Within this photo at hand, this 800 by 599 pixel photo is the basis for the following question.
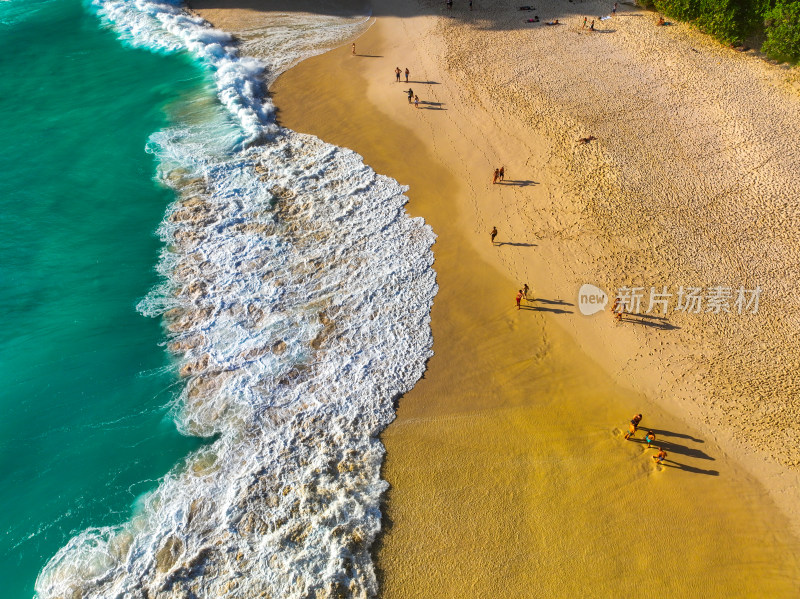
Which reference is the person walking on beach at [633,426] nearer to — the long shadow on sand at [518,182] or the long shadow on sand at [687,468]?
the long shadow on sand at [687,468]

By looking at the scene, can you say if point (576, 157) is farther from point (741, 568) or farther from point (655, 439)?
point (741, 568)

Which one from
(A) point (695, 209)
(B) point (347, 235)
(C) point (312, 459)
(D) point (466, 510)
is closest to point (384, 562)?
(D) point (466, 510)

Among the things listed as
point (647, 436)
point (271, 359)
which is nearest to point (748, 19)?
point (647, 436)

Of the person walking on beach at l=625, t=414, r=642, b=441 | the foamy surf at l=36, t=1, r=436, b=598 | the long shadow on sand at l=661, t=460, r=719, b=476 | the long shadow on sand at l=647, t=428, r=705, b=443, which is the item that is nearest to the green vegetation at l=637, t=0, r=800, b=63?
the foamy surf at l=36, t=1, r=436, b=598

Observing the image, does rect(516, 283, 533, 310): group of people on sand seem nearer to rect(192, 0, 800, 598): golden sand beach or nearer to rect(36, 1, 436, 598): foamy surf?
rect(192, 0, 800, 598): golden sand beach

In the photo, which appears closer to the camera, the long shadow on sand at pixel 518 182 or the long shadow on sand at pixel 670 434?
the long shadow on sand at pixel 670 434

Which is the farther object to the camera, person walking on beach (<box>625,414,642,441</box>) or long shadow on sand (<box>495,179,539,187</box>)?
long shadow on sand (<box>495,179,539,187</box>)

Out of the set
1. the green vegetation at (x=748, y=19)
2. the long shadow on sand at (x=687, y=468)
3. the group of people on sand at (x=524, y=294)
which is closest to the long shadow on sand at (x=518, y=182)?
the group of people on sand at (x=524, y=294)
